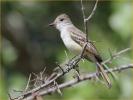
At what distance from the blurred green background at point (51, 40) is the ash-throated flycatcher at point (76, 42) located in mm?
526

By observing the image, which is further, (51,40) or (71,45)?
(51,40)

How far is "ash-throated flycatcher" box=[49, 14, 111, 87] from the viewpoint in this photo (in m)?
5.31

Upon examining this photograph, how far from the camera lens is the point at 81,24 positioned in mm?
8008

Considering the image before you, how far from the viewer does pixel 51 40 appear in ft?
26.8

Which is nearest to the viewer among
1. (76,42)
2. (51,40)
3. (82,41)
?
(82,41)

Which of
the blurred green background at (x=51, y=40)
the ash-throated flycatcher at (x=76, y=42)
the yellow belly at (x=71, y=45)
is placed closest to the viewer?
the ash-throated flycatcher at (x=76, y=42)

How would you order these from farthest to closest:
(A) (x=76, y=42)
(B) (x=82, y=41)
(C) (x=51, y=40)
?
(C) (x=51, y=40), (A) (x=76, y=42), (B) (x=82, y=41)

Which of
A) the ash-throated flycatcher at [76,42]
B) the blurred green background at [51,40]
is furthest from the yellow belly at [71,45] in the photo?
the blurred green background at [51,40]

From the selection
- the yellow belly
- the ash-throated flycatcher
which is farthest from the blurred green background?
the yellow belly

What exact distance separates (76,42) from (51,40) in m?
2.59

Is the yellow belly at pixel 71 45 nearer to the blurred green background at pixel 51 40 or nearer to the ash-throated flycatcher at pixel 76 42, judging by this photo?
the ash-throated flycatcher at pixel 76 42

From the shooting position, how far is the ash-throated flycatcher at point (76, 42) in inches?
209

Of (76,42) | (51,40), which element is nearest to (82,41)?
(76,42)

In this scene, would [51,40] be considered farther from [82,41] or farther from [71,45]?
[82,41]
